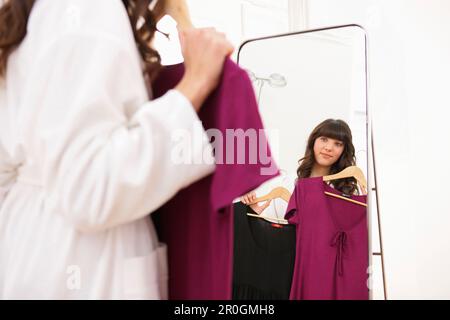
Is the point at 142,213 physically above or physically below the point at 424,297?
above

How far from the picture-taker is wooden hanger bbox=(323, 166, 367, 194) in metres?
1.31

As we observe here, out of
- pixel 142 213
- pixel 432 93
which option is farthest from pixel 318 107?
pixel 142 213

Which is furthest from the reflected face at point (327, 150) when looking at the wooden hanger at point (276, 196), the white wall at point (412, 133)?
the white wall at point (412, 133)

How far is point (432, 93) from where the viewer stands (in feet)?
6.08

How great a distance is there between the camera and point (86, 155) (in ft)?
1.47

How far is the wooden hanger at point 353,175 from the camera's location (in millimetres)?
1312

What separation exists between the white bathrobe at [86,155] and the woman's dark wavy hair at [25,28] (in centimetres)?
2

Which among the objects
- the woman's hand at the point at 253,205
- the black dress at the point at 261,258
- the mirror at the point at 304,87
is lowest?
the black dress at the point at 261,258

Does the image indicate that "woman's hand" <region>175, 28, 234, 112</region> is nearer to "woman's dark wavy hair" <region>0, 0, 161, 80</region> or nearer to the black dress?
"woman's dark wavy hair" <region>0, 0, 161, 80</region>

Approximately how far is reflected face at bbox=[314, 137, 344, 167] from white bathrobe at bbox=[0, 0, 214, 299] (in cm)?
93

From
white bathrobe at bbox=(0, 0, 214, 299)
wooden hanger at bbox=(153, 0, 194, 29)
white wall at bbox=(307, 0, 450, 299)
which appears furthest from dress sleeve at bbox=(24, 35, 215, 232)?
white wall at bbox=(307, 0, 450, 299)

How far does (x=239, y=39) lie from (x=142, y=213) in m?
1.53

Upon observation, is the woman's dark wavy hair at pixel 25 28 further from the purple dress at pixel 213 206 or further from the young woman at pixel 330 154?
the young woman at pixel 330 154
